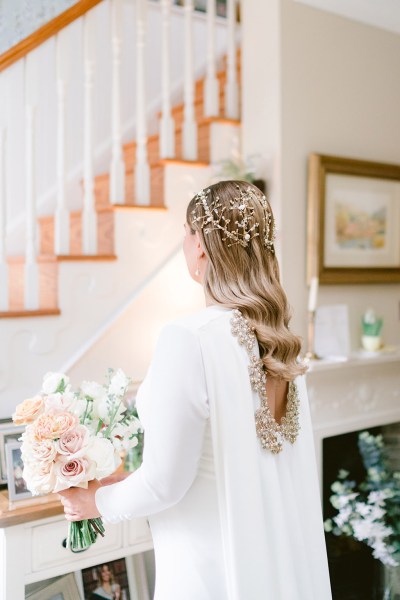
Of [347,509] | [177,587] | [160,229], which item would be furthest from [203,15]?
[177,587]

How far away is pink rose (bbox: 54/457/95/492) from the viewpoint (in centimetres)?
139

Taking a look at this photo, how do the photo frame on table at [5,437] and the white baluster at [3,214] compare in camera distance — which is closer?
the photo frame on table at [5,437]

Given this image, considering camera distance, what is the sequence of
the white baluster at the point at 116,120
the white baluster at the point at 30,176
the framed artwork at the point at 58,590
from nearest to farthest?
the framed artwork at the point at 58,590 < the white baluster at the point at 30,176 < the white baluster at the point at 116,120

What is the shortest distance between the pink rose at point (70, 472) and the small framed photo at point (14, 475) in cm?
70

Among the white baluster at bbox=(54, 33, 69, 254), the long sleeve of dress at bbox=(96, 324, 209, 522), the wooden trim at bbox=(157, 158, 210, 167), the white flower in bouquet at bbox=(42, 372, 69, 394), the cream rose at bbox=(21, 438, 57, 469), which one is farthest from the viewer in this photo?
the wooden trim at bbox=(157, 158, 210, 167)

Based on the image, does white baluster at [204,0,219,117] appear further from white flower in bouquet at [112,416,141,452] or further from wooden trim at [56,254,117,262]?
white flower in bouquet at [112,416,141,452]

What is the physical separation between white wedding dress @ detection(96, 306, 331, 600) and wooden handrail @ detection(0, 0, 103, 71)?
161cm

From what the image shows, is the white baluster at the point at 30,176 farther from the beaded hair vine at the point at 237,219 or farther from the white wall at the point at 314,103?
the beaded hair vine at the point at 237,219

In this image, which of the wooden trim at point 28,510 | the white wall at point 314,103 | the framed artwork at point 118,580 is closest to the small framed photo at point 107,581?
the framed artwork at point 118,580

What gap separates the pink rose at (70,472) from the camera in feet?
4.55

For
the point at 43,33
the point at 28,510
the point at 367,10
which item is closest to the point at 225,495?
the point at 28,510

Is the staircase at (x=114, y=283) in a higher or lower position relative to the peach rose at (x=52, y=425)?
higher

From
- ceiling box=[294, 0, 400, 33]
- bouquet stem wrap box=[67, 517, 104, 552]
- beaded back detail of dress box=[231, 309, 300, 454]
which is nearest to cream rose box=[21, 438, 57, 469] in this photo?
bouquet stem wrap box=[67, 517, 104, 552]

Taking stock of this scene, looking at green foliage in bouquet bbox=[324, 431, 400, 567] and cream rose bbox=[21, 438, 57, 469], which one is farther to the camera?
green foliage in bouquet bbox=[324, 431, 400, 567]
